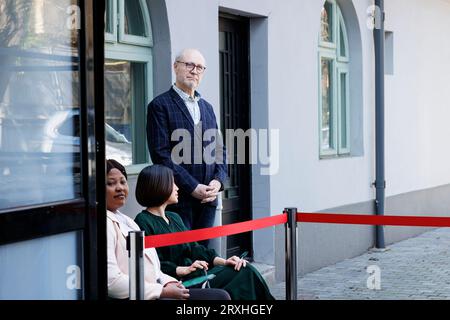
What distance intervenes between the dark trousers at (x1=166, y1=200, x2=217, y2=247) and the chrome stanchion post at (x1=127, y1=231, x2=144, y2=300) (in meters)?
1.85

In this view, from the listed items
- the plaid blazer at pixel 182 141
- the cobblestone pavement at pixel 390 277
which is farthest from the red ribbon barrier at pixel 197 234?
the cobblestone pavement at pixel 390 277

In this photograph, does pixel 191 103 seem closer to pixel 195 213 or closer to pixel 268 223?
pixel 195 213

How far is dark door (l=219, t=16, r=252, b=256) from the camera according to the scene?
29.7ft

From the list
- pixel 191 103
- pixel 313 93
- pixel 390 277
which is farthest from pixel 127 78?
pixel 390 277

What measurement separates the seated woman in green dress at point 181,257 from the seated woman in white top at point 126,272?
0.18 metres

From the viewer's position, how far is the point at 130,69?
7668mm

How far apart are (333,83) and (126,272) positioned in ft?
21.1

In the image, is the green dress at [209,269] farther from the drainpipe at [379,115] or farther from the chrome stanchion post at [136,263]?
the drainpipe at [379,115]

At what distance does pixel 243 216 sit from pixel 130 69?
236cm

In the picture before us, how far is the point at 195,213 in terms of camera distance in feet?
23.1

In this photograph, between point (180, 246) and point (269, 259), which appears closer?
point (180, 246)
